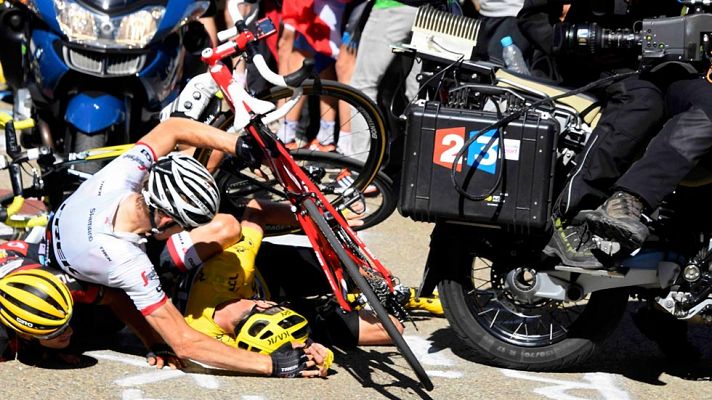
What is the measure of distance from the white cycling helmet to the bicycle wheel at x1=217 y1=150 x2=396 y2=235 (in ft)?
2.62

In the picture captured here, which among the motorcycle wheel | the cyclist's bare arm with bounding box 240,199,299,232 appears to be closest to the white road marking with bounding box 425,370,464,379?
the motorcycle wheel

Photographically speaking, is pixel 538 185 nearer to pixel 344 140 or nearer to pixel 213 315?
pixel 213 315

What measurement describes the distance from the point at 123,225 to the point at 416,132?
4.22 feet

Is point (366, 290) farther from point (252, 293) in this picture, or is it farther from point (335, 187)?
point (335, 187)

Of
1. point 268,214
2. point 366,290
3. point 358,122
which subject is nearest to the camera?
point 366,290

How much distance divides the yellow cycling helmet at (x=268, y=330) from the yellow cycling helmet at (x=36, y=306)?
770 millimetres

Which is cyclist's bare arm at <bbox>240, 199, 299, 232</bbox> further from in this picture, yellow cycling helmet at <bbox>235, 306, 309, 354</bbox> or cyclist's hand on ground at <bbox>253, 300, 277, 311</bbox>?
yellow cycling helmet at <bbox>235, 306, 309, 354</bbox>

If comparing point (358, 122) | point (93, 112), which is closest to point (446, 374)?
point (358, 122)

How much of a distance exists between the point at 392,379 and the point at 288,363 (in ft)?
1.58

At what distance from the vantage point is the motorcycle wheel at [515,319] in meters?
5.88

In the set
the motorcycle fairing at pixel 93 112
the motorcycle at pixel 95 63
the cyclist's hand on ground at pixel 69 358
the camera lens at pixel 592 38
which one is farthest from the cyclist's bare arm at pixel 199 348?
the camera lens at pixel 592 38

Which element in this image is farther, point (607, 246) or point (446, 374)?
point (446, 374)

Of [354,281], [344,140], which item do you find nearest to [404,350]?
[354,281]

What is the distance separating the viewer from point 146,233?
559cm
